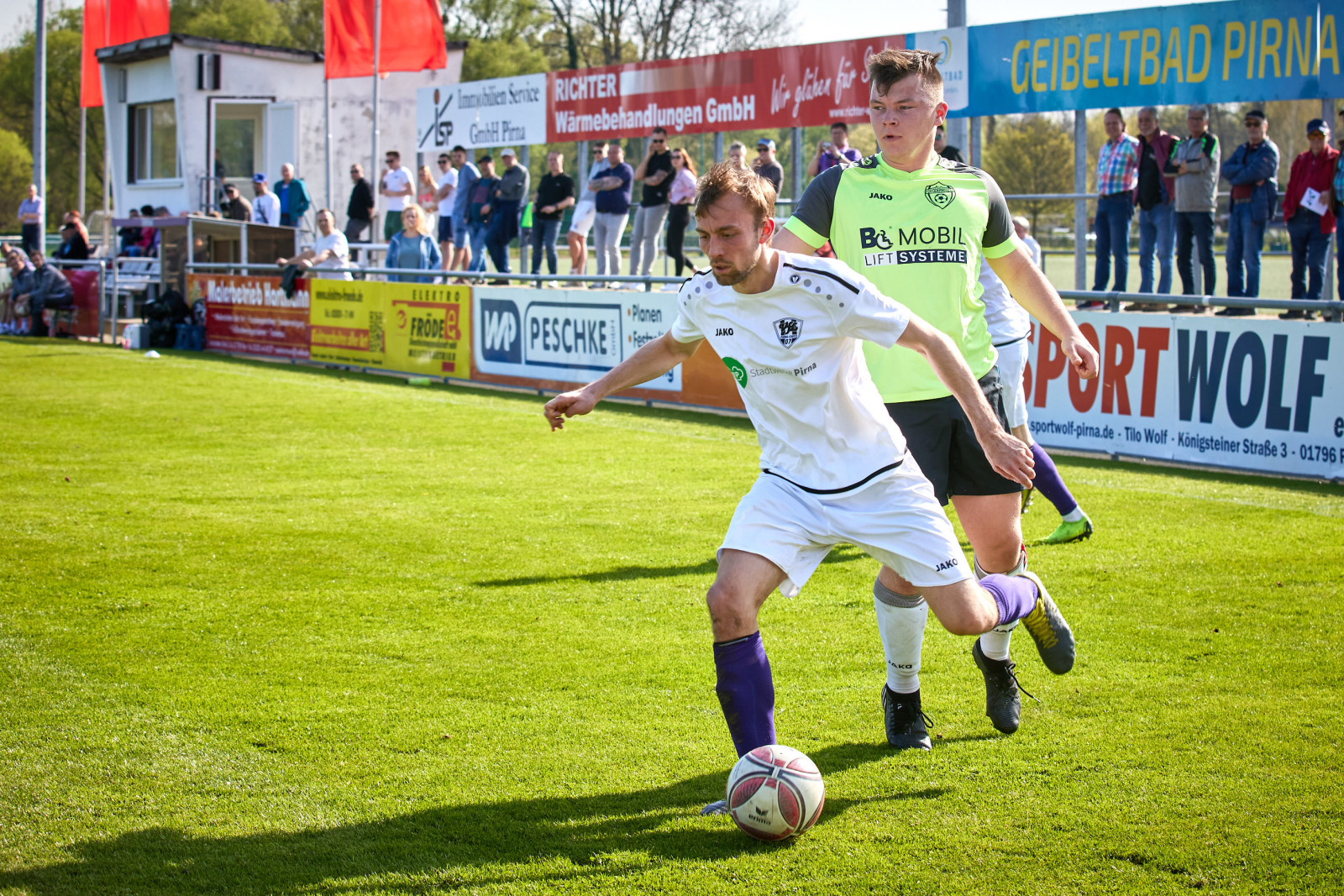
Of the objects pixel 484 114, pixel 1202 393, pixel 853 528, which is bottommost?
pixel 853 528

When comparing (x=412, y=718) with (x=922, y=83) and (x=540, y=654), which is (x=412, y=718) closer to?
(x=540, y=654)

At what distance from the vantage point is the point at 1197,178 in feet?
41.9

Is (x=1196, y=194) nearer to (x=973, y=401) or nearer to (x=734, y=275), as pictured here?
(x=973, y=401)

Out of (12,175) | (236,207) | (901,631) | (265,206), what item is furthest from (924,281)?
(12,175)

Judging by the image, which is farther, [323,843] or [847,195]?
[847,195]

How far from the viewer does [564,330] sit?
616 inches

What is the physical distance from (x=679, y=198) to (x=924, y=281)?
12.6 m

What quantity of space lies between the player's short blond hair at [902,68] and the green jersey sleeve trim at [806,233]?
512 millimetres

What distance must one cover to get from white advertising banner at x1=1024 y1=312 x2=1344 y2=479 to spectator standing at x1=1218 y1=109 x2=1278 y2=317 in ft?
6.80

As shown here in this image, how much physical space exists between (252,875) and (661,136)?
551 inches

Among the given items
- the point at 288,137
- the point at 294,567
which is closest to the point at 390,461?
the point at 294,567

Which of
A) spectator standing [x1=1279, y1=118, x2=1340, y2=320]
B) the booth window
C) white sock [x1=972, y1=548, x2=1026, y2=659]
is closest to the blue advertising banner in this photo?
spectator standing [x1=1279, y1=118, x2=1340, y2=320]

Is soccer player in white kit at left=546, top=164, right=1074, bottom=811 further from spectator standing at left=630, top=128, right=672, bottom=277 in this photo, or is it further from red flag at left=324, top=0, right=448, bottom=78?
red flag at left=324, top=0, right=448, bottom=78

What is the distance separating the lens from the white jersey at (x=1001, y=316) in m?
6.04
